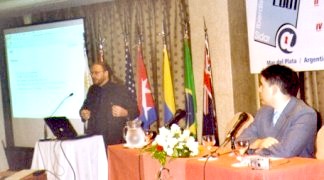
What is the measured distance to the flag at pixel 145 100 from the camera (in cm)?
400

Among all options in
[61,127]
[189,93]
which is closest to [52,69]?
[61,127]

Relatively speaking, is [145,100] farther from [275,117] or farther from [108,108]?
[275,117]

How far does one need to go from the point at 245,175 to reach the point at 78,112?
2666 millimetres

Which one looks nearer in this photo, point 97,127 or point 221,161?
point 221,161

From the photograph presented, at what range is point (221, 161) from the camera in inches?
81.2

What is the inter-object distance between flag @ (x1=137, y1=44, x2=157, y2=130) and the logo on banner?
107 centimetres

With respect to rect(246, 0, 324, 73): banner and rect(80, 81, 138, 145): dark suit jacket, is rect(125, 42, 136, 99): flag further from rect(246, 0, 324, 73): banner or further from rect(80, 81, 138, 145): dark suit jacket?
rect(246, 0, 324, 73): banner

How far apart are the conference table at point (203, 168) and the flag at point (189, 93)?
4.11ft

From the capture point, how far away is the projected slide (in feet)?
14.2

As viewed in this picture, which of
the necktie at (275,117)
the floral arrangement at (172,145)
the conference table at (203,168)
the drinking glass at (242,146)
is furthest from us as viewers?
the necktie at (275,117)

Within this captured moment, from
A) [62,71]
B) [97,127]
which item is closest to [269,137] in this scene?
[97,127]

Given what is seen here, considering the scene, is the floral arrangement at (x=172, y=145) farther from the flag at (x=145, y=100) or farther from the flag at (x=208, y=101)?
the flag at (x=145, y=100)

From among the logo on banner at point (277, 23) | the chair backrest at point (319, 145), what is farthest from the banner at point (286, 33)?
the chair backrest at point (319, 145)

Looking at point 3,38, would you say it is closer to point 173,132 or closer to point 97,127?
point 97,127
